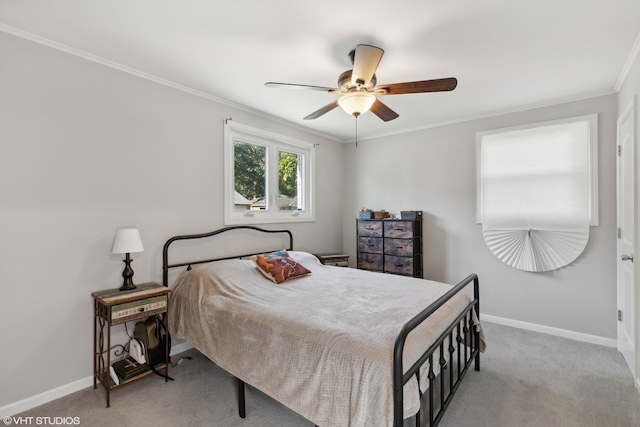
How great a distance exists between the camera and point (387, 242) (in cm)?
410

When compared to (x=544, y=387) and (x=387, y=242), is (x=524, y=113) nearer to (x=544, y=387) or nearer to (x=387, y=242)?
(x=387, y=242)

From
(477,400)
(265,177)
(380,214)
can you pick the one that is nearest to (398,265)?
(380,214)

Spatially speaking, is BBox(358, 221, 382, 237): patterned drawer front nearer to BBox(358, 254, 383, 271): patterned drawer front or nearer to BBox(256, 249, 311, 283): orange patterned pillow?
BBox(358, 254, 383, 271): patterned drawer front

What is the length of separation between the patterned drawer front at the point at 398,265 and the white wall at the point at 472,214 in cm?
44

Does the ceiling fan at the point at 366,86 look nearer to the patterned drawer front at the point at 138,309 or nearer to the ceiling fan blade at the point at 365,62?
the ceiling fan blade at the point at 365,62

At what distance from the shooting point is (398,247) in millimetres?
4008

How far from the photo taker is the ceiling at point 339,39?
1.80 meters

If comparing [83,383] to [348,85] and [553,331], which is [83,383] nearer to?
[348,85]

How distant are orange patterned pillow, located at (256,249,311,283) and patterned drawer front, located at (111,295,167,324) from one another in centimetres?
89

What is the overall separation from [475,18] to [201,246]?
300cm

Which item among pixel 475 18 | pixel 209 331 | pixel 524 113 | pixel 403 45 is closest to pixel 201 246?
Answer: pixel 209 331

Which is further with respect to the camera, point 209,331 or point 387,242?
point 387,242

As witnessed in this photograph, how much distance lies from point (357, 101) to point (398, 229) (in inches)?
87.2

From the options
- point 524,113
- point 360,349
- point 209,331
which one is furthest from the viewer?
point 524,113
